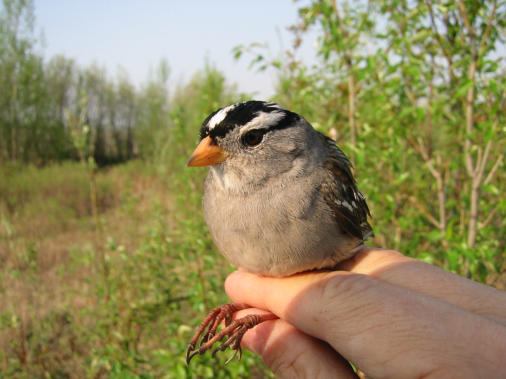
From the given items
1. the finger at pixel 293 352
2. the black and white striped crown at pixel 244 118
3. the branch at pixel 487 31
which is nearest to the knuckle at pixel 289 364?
the finger at pixel 293 352

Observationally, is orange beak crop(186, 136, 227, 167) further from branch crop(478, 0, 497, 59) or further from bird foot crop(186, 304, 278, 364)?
branch crop(478, 0, 497, 59)

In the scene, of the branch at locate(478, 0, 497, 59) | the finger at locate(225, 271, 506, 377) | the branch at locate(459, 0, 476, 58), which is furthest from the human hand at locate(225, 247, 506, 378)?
the branch at locate(459, 0, 476, 58)

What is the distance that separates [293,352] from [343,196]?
803 millimetres

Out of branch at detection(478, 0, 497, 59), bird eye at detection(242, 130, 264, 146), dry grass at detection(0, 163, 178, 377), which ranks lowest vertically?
dry grass at detection(0, 163, 178, 377)

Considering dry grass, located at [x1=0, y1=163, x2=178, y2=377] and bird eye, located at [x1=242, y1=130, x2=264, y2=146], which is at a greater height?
bird eye, located at [x1=242, y1=130, x2=264, y2=146]

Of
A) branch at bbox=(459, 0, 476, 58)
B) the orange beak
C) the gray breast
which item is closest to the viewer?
the gray breast

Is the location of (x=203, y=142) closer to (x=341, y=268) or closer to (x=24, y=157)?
(x=341, y=268)

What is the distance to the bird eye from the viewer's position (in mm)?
1600

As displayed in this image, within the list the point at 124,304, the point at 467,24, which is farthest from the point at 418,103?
the point at 124,304

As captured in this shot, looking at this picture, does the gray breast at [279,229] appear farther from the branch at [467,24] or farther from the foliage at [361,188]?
the branch at [467,24]

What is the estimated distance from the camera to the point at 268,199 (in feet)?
5.01

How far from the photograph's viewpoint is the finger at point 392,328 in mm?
928

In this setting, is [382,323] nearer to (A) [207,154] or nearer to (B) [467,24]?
(A) [207,154]

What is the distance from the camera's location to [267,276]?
159 centimetres
